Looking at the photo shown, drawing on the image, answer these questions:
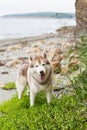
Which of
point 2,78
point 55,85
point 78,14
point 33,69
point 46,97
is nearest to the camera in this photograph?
point 33,69

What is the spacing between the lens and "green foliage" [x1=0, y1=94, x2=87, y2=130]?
25.5 ft

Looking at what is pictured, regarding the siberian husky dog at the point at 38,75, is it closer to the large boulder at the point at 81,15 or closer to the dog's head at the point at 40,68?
the dog's head at the point at 40,68

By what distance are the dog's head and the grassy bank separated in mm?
478

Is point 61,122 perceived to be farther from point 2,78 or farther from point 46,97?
point 2,78

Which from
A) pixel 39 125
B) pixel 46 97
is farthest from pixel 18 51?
pixel 39 125

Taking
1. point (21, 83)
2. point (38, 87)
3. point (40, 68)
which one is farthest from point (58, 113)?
point (21, 83)

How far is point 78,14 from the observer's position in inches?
567

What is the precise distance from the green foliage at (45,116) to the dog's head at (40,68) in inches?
22.0

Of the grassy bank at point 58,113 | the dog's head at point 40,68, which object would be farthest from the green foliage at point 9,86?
the dog's head at point 40,68

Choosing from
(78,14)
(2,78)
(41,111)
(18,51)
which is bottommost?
(18,51)

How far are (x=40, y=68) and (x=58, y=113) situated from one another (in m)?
0.78

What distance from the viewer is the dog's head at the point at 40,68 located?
8164 millimetres

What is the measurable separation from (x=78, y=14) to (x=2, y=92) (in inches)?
162

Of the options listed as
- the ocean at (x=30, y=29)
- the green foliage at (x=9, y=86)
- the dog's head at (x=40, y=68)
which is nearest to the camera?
the dog's head at (x=40, y=68)
